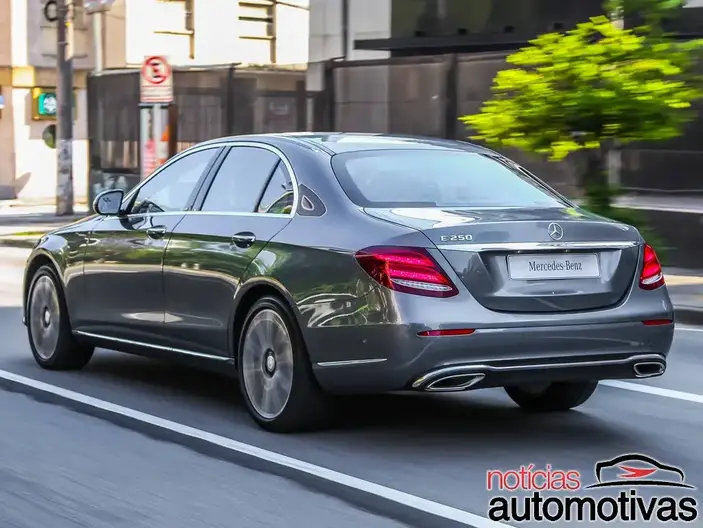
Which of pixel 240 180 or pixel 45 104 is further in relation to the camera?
pixel 45 104

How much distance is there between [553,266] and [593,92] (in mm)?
6973

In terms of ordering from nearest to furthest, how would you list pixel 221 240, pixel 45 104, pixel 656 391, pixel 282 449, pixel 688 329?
1. pixel 282 449
2. pixel 221 240
3. pixel 656 391
4. pixel 688 329
5. pixel 45 104

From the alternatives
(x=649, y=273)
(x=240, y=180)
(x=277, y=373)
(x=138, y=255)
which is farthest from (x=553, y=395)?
(x=138, y=255)

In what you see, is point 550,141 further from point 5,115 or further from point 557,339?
point 5,115

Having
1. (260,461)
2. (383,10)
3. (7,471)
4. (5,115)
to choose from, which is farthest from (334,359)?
(5,115)

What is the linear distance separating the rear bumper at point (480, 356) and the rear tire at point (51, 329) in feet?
10.0

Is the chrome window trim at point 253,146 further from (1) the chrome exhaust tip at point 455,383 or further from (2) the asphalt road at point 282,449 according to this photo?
(1) the chrome exhaust tip at point 455,383

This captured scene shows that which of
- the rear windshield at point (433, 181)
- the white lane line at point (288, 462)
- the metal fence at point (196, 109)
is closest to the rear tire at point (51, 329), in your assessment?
the white lane line at point (288, 462)

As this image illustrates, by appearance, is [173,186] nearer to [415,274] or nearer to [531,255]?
[415,274]

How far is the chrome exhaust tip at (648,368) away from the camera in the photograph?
23.9 feet

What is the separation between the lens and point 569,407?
8359 mm

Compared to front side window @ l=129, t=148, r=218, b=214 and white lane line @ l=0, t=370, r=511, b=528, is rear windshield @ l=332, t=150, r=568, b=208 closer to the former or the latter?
front side window @ l=129, t=148, r=218, b=214

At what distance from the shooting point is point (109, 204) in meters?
9.32

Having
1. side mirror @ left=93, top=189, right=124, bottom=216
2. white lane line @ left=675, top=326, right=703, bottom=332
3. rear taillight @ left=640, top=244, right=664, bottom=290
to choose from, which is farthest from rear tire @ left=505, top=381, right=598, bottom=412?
white lane line @ left=675, top=326, right=703, bottom=332
